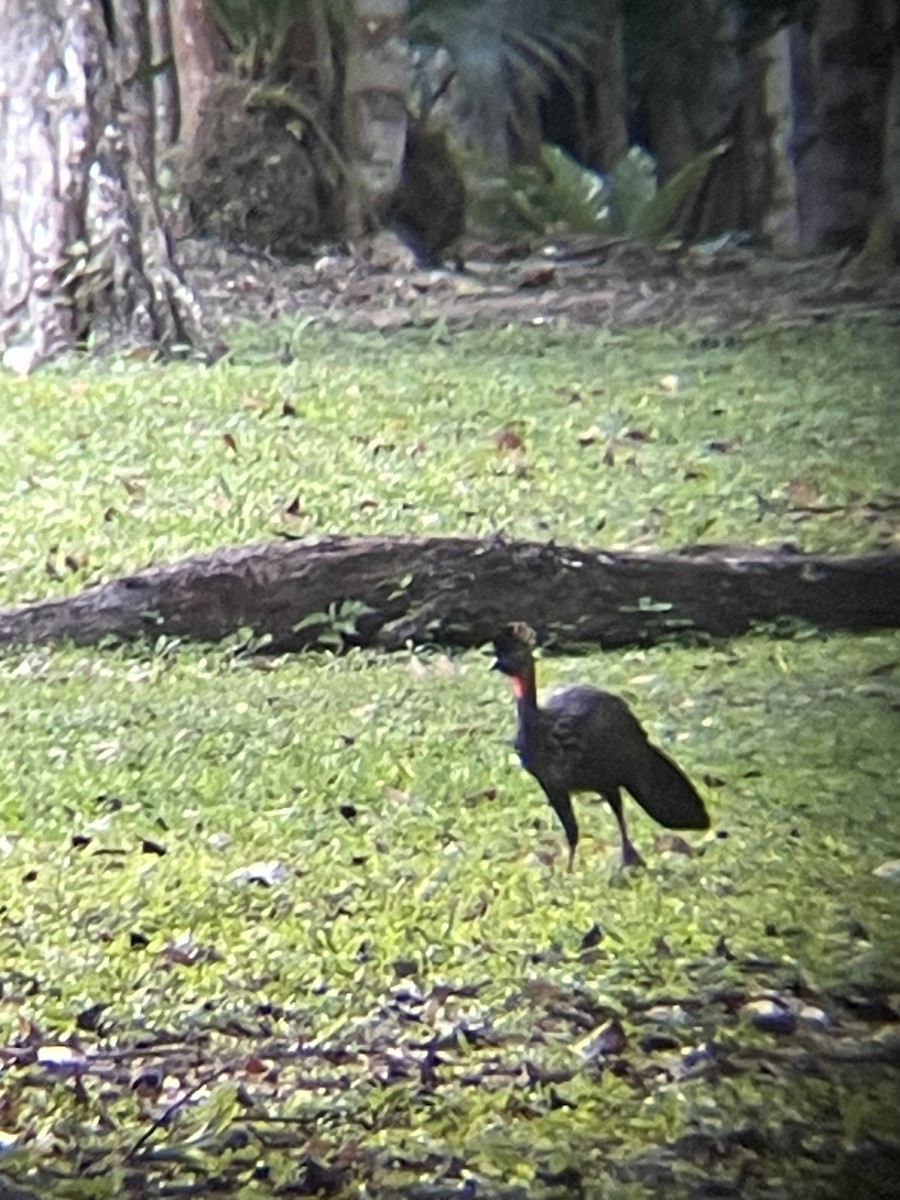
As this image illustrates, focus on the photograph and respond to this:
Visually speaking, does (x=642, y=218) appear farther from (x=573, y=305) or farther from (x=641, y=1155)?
(x=641, y=1155)

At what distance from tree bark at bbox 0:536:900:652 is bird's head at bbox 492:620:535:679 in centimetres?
2

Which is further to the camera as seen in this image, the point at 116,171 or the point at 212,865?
the point at 116,171

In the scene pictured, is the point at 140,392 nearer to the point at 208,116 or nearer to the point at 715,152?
the point at 208,116

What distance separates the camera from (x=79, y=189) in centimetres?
293

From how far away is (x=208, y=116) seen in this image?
2.88 m

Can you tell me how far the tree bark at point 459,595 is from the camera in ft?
9.18

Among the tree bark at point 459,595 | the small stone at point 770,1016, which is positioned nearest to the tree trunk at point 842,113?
the tree bark at point 459,595

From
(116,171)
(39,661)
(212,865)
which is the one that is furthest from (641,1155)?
(116,171)

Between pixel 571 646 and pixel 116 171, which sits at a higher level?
pixel 116 171

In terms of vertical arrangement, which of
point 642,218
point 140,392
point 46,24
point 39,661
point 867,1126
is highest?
point 46,24

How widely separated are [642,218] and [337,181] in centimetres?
38

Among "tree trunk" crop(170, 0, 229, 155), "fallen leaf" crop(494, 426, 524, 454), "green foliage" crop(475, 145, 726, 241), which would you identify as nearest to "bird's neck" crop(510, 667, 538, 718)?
"fallen leaf" crop(494, 426, 524, 454)

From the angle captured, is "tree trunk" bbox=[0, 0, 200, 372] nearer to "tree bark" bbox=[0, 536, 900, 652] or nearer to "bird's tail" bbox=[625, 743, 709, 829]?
"tree bark" bbox=[0, 536, 900, 652]

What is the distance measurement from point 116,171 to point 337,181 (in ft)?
0.90
